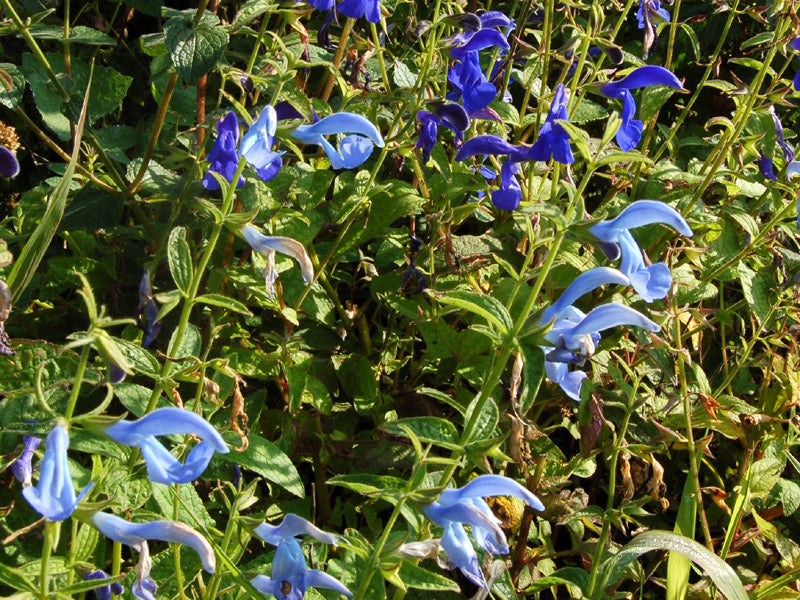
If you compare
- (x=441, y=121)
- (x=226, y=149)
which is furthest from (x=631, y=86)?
(x=226, y=149)

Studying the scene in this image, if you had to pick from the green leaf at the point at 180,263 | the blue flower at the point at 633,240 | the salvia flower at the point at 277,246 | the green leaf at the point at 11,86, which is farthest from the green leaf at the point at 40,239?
the blue flower at the point at 633,240

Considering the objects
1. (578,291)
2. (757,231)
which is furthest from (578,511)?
(757,231)

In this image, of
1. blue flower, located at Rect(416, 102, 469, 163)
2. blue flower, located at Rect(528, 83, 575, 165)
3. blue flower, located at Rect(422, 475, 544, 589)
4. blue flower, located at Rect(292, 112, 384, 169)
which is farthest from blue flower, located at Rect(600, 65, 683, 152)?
blue flower, located at Rect(422, 475, 544, 589)

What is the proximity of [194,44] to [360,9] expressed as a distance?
419mm

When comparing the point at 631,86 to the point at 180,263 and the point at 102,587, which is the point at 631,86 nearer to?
the point at 180,263

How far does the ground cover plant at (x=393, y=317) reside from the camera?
63.4 inches

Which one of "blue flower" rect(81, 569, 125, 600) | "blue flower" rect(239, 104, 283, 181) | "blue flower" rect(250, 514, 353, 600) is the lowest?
"blue flower" rect(81, 569, 125, 600)

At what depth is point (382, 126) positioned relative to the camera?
289 cm

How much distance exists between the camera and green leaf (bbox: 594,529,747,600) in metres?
1.91

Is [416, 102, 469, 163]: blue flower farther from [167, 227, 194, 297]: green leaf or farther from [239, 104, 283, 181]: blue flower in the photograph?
[167, 227, 194, 297]: green leaf

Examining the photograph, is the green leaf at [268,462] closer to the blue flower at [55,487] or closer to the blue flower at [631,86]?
the blue flower at [55,487]

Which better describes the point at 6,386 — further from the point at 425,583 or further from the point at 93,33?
the point at 93,33

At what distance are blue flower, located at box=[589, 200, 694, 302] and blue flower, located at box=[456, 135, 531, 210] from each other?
61 centimetres

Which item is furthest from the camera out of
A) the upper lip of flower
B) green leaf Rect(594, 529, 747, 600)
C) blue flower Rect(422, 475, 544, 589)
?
green leaf Rect(594, 529, 747, 600)
